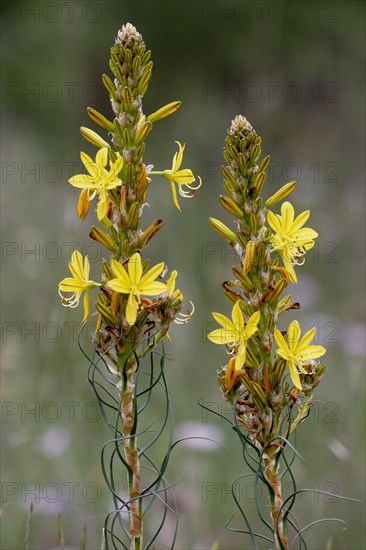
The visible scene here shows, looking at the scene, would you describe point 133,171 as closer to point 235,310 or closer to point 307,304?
point 235,310

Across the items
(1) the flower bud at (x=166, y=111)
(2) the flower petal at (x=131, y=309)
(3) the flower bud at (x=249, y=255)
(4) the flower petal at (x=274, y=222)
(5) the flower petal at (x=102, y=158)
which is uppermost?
(1) the flower bud at (x=166, y=111)

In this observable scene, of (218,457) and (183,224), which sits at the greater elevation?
(183,224)

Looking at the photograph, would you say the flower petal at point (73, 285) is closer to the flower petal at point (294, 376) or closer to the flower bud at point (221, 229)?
the flower bud at point (221, 229)

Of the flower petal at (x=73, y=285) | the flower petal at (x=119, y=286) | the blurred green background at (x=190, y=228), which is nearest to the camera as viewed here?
the flower petal at (x=119, y=286)

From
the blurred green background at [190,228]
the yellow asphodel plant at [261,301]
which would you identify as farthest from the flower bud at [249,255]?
the blurred green background at [190,228]

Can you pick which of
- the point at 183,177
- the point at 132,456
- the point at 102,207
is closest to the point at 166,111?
the point at 183,177

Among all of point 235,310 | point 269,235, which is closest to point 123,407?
point 235,310

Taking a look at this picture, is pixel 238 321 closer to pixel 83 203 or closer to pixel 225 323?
pixel 225 323
